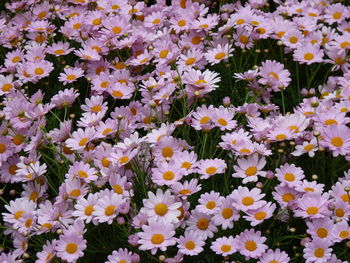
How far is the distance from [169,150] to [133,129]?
33cm

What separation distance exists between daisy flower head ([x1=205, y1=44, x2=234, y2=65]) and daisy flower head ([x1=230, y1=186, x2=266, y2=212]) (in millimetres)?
1010

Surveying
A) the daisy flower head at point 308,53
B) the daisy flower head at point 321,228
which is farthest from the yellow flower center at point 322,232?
the daisy flower head at point 308,53

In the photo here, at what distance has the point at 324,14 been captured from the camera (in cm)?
364

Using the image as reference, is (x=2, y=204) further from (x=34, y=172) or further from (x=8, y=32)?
(x=8, y=32)

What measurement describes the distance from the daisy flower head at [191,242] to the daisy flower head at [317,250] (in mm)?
395

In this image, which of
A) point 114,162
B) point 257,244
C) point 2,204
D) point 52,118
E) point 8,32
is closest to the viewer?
point 257,244

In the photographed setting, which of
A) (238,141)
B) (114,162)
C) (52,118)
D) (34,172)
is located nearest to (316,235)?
(238,141)

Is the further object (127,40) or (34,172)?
(127,40)

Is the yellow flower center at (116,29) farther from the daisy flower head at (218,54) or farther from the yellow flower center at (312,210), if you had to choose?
the yellow flower center at (312,210)

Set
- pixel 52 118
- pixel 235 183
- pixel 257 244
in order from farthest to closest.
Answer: pixel 52 118 → pixel 235 183 → pixel 257 244

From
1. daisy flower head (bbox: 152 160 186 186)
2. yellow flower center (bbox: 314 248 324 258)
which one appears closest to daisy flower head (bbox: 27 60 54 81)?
daisy flower head (bbox: 152 160 186 186)

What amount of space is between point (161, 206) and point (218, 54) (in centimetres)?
120

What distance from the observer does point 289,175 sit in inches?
95.5

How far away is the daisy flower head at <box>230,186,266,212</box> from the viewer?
229 centimetres
